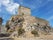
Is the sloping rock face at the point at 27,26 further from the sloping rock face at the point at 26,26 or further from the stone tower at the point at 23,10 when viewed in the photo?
the stone tower at the point at 23,10

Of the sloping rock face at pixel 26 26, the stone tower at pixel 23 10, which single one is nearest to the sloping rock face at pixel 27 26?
the sloping rock face at pixel 26 26

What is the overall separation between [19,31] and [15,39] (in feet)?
27.0

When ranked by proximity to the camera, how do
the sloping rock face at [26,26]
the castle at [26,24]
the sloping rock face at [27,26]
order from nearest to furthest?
the sloping rock face at [26,26]
the sloping rock face at [27,26]
the castle at [26,24]

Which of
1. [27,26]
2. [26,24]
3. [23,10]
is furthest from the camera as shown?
[23,10]

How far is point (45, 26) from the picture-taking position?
57031mm

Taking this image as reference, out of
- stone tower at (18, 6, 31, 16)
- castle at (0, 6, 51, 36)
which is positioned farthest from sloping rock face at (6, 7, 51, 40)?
stone tower at (18, 6, 31, 16)

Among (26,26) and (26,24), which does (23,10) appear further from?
(26,26)

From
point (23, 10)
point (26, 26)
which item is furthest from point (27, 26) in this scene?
point (23, 10)

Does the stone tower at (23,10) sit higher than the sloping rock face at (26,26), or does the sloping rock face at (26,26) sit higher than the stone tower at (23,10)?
the stone tower at (23,10)

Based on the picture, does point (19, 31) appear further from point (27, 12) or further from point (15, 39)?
point (27, 12)

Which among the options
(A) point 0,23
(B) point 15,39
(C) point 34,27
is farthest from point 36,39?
(A) point 0,23

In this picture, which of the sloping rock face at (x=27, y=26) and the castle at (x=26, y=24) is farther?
the castle at (x=26, y=24)

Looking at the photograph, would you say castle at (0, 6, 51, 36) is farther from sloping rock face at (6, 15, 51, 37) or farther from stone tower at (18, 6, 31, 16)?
stone tower at (18, 6, 31, 16)

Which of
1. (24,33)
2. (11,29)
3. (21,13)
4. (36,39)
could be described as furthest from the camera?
(21,13)
